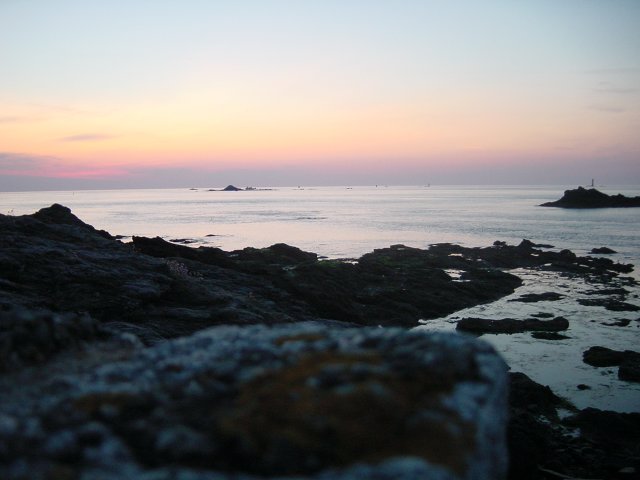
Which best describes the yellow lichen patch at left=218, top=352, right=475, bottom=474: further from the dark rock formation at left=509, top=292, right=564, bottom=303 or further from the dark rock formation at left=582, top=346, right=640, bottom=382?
the dark rock formation at left=509, top=292, right=564, bottom=303

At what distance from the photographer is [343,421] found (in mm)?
4598

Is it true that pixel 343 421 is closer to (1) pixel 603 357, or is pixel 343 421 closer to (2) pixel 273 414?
(2) pixel 273 414

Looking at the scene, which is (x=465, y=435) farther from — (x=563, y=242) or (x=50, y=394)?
(x=563, y=242)

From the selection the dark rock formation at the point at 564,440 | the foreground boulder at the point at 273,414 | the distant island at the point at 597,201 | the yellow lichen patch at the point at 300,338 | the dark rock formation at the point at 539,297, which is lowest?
the dark rock formation at the point at 564,440

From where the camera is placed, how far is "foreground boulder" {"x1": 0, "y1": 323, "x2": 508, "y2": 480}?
4.28m

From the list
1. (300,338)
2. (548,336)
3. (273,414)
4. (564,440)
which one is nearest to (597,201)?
(548,336)

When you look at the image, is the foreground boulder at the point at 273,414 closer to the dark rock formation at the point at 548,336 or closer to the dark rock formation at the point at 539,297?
the dark rock formation at the point at 548,336

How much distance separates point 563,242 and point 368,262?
1975 inches

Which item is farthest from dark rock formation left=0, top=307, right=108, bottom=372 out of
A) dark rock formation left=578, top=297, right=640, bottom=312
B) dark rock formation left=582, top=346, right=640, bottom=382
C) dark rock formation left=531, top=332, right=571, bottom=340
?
dark rock formation left=578, top=297, right=640, bottom=312

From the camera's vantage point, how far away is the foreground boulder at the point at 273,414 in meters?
4.28

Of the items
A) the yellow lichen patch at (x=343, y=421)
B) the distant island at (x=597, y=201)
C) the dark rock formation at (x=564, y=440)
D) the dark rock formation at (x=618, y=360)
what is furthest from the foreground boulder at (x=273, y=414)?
the distant island at (x=597, y=201)

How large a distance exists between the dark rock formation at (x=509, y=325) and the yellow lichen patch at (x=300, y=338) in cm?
2725

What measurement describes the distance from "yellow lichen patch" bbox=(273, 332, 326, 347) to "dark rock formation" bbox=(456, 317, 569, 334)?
2725 cm

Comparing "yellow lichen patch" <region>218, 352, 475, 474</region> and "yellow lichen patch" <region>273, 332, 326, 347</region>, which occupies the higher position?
"yellow lichen patch" <region>273, 332, 326, 347</region>
